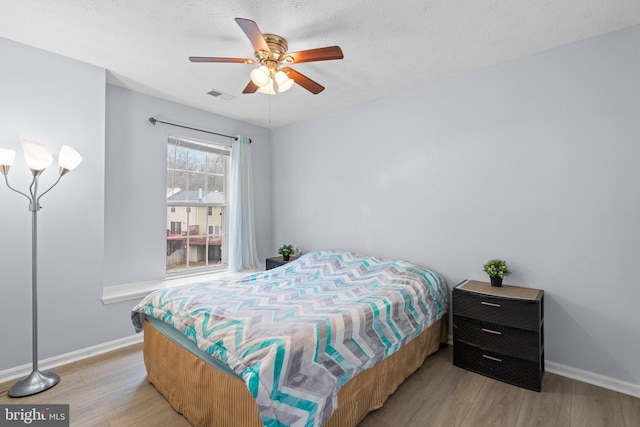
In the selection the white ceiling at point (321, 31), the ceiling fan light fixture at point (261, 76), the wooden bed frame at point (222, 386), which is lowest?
the wooden bed frame at point (222, 386)

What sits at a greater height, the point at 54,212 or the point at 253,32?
the point at 253,32

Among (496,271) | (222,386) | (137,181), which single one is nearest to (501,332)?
(496,271)

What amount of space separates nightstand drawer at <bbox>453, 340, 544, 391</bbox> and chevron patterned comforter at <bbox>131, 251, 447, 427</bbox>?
343 mm

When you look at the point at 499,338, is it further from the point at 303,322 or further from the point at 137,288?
the point at 137,288

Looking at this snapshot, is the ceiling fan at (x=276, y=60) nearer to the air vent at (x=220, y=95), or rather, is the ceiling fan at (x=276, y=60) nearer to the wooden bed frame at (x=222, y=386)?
the air vent at (x=220, y=95)

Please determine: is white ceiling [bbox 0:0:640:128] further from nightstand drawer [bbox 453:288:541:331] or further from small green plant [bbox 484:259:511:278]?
nightstand drawer [bbox 453:288:541:331]

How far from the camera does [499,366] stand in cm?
226

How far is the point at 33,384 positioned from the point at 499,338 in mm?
3429

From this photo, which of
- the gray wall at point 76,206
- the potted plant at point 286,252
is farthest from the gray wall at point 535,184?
the gray wall at point 76,206

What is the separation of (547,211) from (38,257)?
4.10 metres

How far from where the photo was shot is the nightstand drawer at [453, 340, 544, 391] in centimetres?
213

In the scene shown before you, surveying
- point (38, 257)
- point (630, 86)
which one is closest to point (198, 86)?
point (38, 257)

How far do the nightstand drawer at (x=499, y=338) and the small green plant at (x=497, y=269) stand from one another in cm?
41

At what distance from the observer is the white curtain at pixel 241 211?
3.94m
